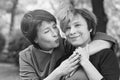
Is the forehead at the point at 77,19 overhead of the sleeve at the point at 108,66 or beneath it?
overhead

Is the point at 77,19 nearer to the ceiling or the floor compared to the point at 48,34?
nearer to the ceiling

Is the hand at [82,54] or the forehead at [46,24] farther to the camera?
the forehead at [46,24]

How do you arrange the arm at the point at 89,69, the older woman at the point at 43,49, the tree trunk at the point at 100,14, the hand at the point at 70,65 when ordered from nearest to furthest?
the arm at the point at 89,69 < the hand at the point at 70,65 < the older woman at the point at 43,49 < the tree trunk at the point at 100,14

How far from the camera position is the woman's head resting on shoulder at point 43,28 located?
247cm

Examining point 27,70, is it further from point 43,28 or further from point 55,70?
point 43,28

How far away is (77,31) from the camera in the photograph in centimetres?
238

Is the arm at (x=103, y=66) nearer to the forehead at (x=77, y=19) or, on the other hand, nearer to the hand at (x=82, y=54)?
the hand at (x=82, y=54)

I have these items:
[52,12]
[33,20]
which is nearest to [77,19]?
[33,20]

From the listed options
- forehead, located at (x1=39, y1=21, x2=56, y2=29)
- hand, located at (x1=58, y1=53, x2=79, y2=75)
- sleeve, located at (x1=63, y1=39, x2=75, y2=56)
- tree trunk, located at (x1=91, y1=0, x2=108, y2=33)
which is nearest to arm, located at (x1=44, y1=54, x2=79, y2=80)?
hand, located at (x1=58, y1=53, x2=79, y2=75)

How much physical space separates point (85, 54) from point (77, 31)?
0.22m

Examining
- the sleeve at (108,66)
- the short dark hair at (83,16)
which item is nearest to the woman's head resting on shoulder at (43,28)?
the short dark hair at (83,16)

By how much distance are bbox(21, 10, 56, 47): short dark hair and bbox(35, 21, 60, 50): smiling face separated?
38 millimetres

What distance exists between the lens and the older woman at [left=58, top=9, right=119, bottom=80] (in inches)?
89.4

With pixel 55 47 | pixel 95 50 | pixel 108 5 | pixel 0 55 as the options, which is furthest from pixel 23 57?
pixel 0 55
